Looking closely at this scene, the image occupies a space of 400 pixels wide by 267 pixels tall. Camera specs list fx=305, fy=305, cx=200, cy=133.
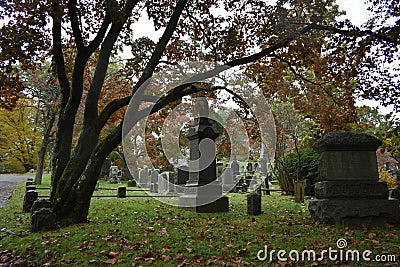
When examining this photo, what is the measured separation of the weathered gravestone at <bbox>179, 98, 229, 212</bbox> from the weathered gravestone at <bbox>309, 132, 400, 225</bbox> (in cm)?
345

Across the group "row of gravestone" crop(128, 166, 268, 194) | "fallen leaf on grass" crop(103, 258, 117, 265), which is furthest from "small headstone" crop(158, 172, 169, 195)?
"fallen leaf on grass" crop(103, 258, 117, 265)

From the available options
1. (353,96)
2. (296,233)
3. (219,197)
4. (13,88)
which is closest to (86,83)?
(13,88)

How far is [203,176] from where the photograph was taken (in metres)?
10.5

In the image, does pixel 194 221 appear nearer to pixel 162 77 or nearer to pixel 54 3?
pixel 54 3

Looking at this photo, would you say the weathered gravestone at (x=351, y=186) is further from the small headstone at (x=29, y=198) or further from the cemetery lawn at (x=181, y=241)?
the small headstone at (x=29, y=198)

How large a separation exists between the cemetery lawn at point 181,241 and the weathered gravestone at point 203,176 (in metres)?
1.91

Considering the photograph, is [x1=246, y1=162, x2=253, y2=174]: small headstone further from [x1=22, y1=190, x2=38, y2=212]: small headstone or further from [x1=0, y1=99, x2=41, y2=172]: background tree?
[x1=0, y1=99, x2=41, y2=172]: background tree

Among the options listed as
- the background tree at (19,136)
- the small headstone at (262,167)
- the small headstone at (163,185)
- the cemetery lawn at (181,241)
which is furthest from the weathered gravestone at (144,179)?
the cemetery lawn at (181,241)

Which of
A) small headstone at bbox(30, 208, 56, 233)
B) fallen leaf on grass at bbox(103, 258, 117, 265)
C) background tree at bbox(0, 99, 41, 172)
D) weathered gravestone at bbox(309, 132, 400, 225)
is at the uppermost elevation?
background tree at bbox(0, 99, 41, 172)

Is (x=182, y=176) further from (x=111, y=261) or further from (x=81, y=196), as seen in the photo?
(x=111, y=261)

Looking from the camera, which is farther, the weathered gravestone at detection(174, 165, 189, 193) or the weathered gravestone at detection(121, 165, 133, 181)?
the weathered gravestone at detection(121, 165, 133, 181)

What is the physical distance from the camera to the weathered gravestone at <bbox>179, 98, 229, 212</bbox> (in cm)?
1002

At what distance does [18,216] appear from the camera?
8.77m

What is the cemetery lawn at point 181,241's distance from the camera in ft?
15.5
